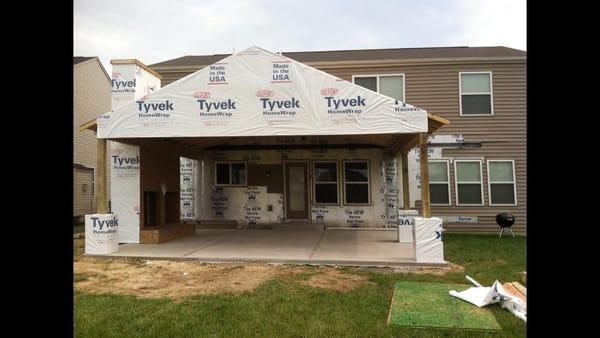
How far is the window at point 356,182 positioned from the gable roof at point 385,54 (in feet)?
11.2

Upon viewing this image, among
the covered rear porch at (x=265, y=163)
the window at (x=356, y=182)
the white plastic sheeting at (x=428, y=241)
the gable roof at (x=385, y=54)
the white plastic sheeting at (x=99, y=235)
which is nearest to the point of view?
the white plastic sheeting at (x=428, y=241)

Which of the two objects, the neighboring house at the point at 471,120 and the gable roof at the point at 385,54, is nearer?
the neighboring house at the point at 471,120

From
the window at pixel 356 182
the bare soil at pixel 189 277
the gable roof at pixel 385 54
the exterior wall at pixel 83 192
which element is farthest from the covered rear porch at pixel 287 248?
the exterior wall at pixel 83 192

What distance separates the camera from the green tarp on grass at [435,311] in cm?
441

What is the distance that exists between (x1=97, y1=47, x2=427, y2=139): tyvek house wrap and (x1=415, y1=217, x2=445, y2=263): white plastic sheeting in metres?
1.59

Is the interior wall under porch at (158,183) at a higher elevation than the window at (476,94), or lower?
lower

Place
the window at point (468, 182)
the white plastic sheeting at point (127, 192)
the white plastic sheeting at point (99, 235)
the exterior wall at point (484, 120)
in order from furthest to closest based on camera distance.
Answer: the window at point (468, 182) → the exterior wall at point (484, 120) → the white plastic sheeting at point (127, 192) → the white plastic sheeting at point (99, 235)

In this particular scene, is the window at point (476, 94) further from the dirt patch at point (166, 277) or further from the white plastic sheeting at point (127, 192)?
the white plastic sheeting at point (127, 192)

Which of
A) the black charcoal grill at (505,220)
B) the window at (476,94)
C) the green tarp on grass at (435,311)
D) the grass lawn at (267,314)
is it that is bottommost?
the green tarp on grass at (435,311)
